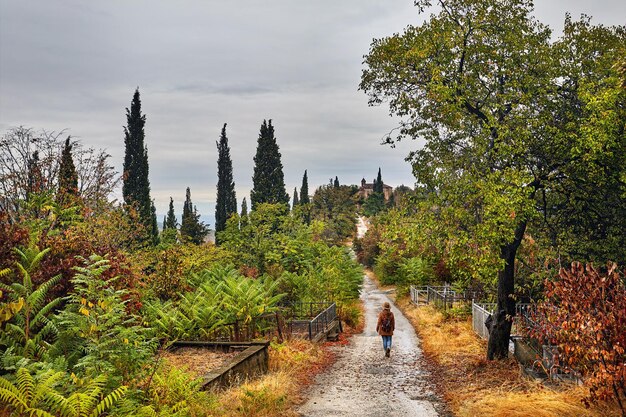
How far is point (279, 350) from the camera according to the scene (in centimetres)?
1276

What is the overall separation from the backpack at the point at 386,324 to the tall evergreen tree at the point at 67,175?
11.5 metres

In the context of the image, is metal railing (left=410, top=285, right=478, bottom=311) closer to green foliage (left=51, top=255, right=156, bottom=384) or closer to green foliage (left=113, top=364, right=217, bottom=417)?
green foliage (left=113, top=364, right=217, bottom=417)

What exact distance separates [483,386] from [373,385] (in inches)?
94.7

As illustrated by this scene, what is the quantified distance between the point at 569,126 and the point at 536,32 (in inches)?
122

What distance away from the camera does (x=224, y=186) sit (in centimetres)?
5328

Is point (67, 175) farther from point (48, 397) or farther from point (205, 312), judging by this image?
point (48, 397)

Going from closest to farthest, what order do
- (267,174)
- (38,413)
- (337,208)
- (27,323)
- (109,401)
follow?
(38,413) < (109,401) < (27,323) < (267,174) < (337,208)

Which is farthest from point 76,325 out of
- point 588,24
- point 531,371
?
point 588,24

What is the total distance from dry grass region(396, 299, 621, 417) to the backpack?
154cm

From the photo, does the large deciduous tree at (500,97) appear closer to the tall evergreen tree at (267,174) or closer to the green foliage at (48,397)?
the green foliage at (48,397)

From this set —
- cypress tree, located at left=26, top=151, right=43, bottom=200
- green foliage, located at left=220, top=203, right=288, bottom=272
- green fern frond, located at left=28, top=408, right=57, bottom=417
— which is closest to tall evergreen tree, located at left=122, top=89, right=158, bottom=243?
green foliage, located at left=220, top=203, right=288, bottom=272

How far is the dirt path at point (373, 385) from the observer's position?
29.2ft

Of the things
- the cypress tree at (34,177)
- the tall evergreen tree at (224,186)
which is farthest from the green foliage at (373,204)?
the cypress tree at (34,177)

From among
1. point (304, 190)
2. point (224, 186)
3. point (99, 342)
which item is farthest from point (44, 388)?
point (304, 190)
